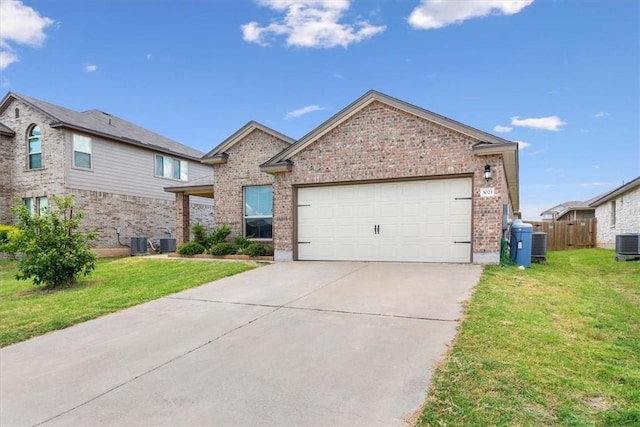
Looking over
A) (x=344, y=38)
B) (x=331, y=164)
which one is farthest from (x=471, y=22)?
(x=331, y=164)

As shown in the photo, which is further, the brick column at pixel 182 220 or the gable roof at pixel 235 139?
the brick column at pixel 182 220

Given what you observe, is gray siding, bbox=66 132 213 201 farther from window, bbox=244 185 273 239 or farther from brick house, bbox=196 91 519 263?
brick house, bbox=196 91 519 263

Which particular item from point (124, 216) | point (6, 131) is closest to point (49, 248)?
point (124, 216)

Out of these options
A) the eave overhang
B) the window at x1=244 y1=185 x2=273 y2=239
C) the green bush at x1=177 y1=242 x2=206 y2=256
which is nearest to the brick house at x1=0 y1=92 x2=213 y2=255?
the window at x1=244 y1=185 x2=273 y2=239

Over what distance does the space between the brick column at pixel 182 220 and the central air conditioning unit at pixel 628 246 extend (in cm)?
1682

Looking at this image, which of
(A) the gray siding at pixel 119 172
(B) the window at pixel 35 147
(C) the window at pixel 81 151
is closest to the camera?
(C) the window at pixel 81 151

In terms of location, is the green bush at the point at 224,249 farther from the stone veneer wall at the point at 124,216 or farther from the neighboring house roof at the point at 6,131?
the neighboring house roof at the point at 6,131

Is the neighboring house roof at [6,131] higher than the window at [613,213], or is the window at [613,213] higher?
the neighboring house roof at [6,131]

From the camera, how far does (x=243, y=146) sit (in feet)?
47.2

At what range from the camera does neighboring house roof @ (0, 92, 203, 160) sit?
1602 cm

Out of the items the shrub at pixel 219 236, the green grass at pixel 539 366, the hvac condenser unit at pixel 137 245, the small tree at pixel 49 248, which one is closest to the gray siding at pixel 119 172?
the hvac condenser unit at pixel 137 245

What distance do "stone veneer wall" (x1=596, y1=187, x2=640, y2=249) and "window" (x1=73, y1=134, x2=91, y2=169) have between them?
79.7ft

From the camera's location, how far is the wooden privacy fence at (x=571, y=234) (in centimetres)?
2219

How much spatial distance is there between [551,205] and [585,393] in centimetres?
5389
